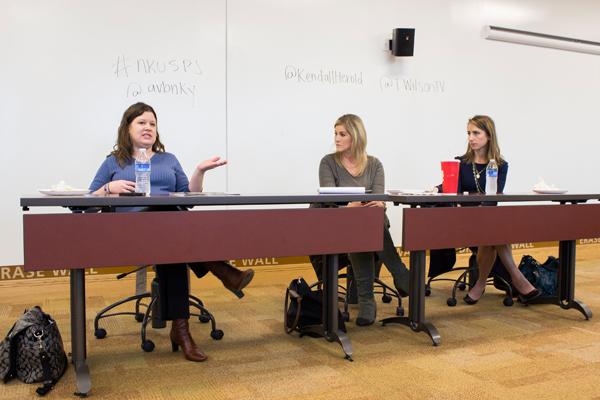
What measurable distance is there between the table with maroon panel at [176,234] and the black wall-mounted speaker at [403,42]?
2704 mm

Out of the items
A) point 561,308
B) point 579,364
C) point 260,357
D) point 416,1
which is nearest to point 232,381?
point 260,357

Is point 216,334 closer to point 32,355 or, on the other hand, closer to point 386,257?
point 32,355

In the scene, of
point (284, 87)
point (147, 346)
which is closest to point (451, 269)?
point (284, 87)

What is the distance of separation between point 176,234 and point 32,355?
0.69 m

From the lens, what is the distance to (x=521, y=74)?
5938 millimetres

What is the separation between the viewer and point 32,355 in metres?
2.32

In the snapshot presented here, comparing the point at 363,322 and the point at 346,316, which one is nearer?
the point at 363,322

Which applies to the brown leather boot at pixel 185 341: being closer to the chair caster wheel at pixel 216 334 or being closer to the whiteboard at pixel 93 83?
the chair caster wheel at pixel 216 334

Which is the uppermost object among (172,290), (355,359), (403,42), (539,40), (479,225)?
(539,40)

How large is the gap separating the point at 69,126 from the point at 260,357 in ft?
7.75

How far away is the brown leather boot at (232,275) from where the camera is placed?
8.86 ft

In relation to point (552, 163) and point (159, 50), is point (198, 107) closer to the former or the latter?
point (159, 50)

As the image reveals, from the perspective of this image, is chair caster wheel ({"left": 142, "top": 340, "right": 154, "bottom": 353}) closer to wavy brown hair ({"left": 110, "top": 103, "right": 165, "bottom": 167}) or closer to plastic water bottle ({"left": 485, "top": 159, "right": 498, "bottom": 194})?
wavy brown hair ({"left": 110, "top": 103, "right": 165, "bottom": 167})

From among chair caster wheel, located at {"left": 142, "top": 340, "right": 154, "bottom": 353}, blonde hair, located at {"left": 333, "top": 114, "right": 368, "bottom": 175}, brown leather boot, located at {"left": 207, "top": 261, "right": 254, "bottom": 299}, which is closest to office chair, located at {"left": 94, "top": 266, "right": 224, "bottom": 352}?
chair caster wheel, located at {"left": 142, "top": 340, "right": 154, "bottom": 353}
